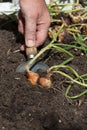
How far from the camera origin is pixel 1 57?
2.32m

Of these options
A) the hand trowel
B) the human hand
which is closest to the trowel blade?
the hand trowel

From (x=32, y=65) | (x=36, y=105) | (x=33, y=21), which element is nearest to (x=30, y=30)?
(x=33, y=21)

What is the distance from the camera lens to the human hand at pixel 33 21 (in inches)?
80.5

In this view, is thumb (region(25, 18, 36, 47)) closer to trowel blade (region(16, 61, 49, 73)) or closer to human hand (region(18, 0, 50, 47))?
human hand (region(18, 0, 50, 47))

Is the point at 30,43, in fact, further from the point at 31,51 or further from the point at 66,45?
the point at 66,45

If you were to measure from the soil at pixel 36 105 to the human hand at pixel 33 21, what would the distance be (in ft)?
0.57

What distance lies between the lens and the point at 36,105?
195 centimetres

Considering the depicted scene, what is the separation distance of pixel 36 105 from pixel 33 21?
0.43m

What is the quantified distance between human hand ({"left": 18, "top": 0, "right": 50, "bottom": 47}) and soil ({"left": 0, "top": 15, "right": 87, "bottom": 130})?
0.17 m

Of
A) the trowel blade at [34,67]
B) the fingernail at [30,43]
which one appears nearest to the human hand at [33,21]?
the fingernail at [30,43]

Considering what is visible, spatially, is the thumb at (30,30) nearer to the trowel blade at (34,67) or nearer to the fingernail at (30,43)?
the fingernail at (30,43)

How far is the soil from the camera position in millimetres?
1854

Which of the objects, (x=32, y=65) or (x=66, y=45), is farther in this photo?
(x=66, y=45)

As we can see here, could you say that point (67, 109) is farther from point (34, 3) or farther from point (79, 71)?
point (34, 3)
